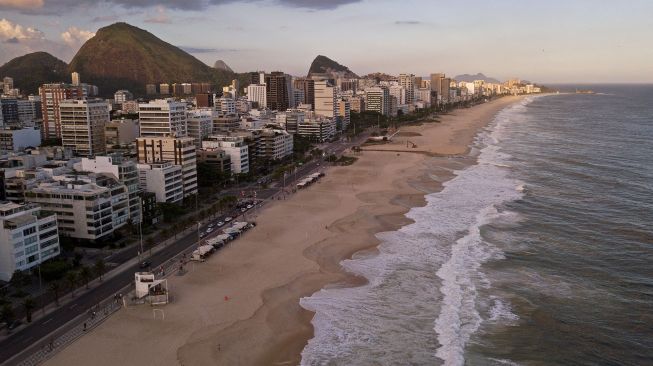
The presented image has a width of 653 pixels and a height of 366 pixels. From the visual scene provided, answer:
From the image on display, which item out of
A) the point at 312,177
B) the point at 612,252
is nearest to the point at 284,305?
the point at 612,252

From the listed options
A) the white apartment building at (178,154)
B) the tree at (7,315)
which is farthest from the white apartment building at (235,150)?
the tree at (7,315)

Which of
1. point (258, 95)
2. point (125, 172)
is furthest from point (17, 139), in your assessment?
point (258, 95)

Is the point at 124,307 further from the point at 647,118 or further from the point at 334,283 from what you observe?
the point at 647,118

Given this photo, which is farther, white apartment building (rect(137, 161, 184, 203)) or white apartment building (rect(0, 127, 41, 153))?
white apartment building (rect(0, 127, 41, 153))

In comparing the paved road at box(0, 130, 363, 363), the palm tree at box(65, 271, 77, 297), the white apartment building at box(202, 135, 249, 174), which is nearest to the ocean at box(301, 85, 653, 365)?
the paved road at box(0, 130, 363, 363)

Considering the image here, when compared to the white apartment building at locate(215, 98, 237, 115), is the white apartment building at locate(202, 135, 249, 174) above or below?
below

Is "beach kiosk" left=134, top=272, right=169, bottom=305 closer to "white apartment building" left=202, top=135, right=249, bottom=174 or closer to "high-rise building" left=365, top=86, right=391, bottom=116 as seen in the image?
"white apartment building" left=202, top=135, right=249, bottom=174

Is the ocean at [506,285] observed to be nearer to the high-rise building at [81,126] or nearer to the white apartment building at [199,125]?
the white apartment building at [199,125]

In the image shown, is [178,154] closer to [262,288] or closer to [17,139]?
[262,288]
